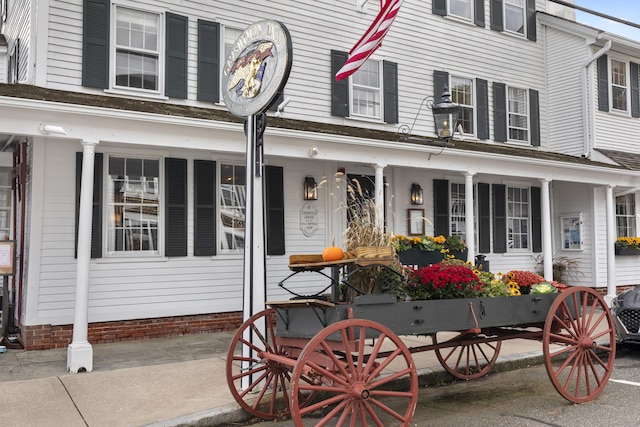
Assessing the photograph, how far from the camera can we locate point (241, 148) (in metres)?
8.38

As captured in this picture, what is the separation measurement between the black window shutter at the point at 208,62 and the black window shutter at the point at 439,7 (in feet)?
17.4

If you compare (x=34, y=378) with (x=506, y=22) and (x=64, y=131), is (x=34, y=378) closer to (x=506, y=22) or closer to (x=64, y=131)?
(x=64, y=131)

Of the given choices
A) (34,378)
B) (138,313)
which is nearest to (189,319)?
(138,313)

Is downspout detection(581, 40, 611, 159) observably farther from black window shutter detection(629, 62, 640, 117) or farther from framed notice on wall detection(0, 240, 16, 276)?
framed notice on wall detection(0, 240, 16, 276)

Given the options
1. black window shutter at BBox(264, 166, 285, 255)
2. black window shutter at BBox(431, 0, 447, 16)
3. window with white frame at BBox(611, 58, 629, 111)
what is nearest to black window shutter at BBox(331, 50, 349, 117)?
black window shutter at BBox(264, 166, 285, 255)

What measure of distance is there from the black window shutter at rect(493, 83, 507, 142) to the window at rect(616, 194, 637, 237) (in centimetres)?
390

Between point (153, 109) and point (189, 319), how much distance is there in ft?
11.6

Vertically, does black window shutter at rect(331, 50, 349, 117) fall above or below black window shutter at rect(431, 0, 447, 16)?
below

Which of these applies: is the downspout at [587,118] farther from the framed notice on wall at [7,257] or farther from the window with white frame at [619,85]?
the framed notice on wall at [7,257]

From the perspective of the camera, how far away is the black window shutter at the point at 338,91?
11.2 m

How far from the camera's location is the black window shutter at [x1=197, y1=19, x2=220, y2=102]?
9.85 meters

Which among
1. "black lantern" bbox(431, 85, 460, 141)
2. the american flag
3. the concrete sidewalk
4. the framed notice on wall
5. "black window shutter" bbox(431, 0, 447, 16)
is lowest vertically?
the concrete sidewalk

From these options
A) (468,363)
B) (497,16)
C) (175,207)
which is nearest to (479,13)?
(497,16)

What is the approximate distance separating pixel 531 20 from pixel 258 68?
1118cm
